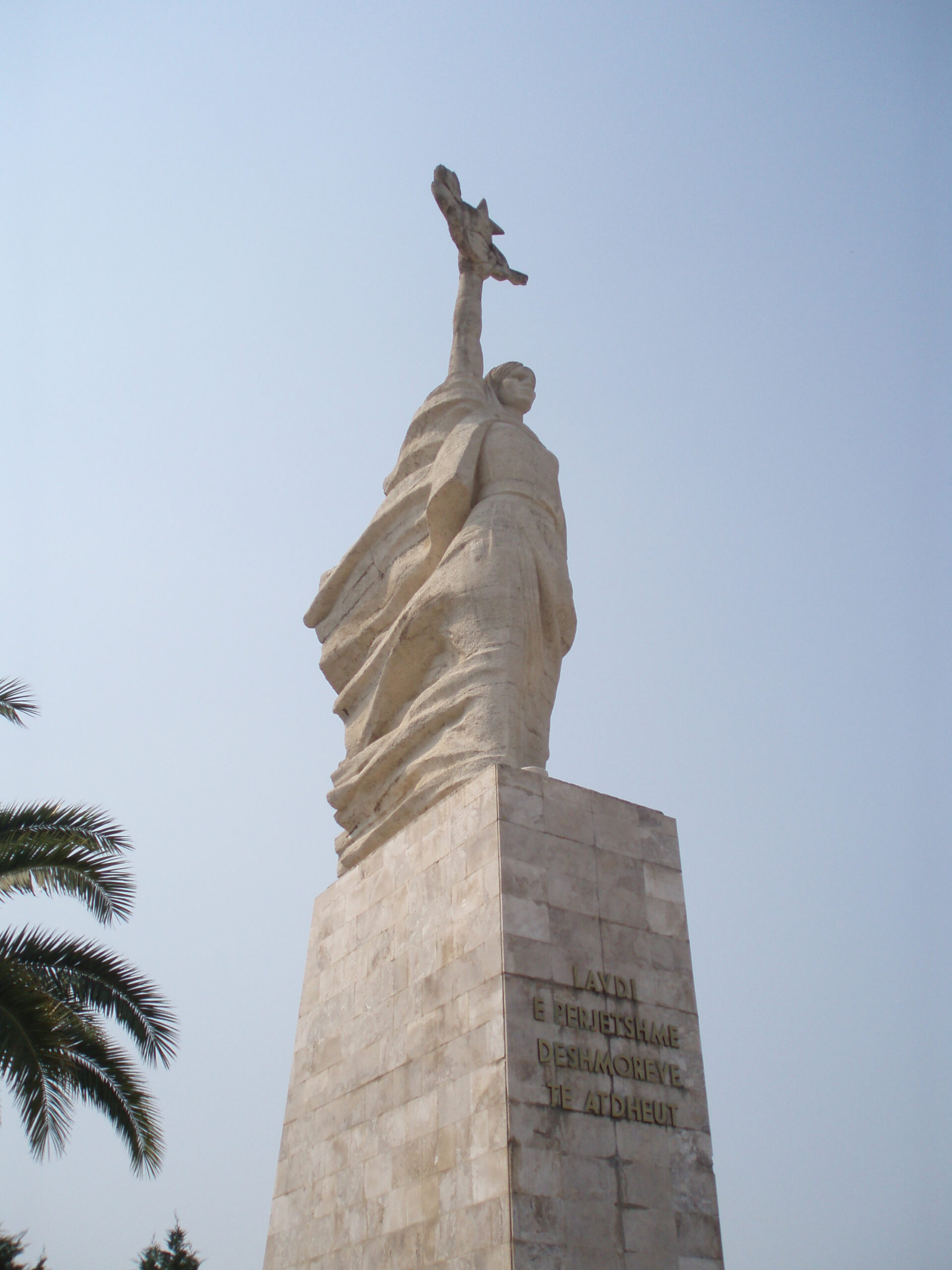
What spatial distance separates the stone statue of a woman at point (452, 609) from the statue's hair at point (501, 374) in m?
0.02

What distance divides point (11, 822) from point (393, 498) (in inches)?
159

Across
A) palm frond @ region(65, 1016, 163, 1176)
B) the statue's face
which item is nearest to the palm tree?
palm frond @ region(65, 1016, 163, 1176)

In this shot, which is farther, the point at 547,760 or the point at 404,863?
the point at 547,760

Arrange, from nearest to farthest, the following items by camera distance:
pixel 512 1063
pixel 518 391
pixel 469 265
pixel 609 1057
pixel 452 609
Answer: pixel 512 1063 → pixel 609 1057 → pixel 452 609 → pixel 518 391 → pixel 469 265

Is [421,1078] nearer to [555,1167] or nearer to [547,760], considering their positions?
[555,1167]

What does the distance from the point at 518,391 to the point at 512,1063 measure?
6.13 metres

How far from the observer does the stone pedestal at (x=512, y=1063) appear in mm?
5844

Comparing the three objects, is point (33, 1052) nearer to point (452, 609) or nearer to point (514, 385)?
point (452, 609)

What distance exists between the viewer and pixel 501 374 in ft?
34.8

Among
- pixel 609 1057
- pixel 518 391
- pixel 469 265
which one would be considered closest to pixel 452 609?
pixel 518 391

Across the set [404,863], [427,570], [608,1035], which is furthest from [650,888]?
[427,570]

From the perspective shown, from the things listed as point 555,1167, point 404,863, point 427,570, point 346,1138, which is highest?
point 427,570

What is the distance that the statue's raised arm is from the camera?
412 inches

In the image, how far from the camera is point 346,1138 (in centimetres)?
725
